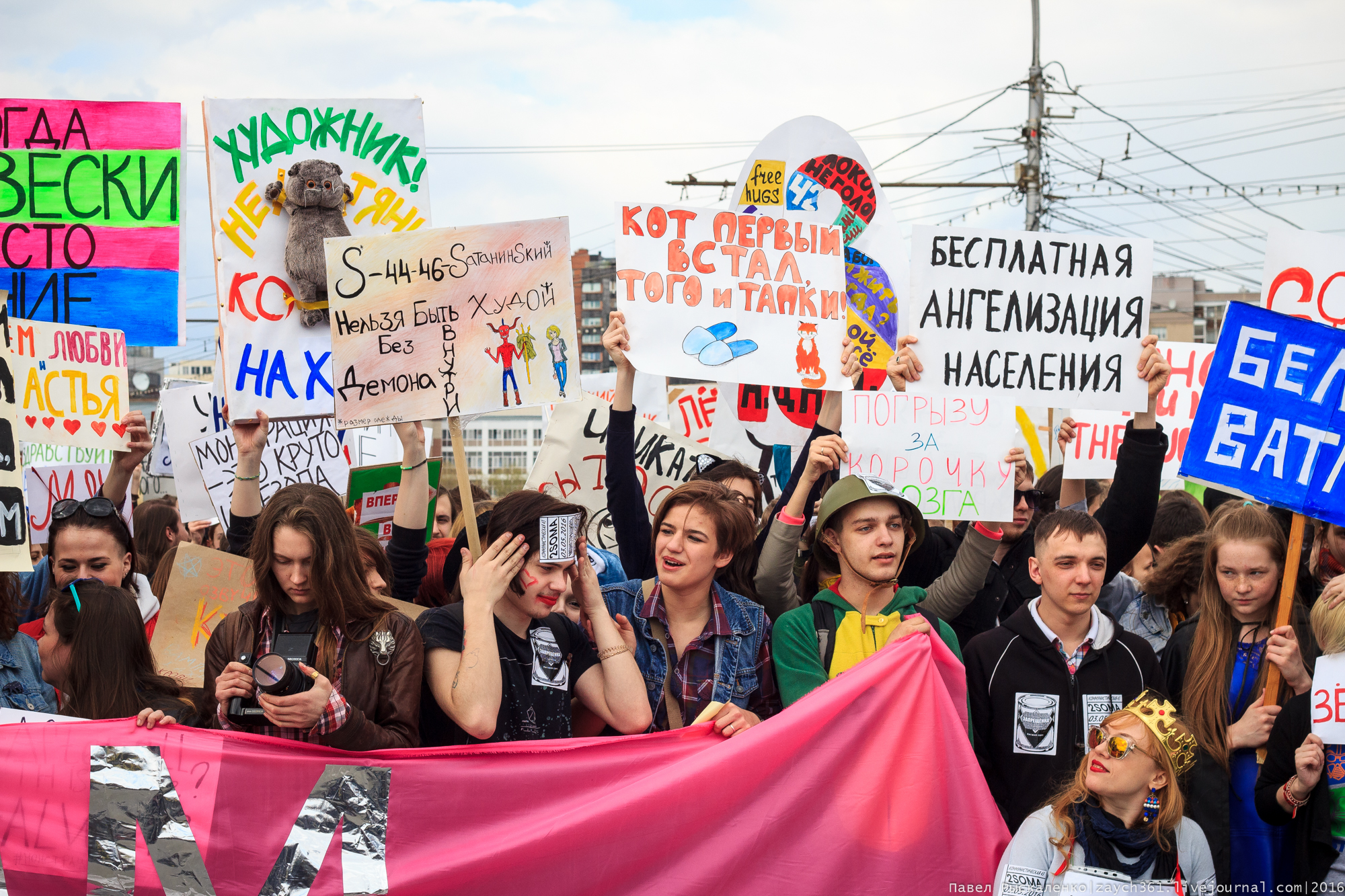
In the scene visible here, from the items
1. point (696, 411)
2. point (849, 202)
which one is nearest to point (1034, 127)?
point (696, 411)

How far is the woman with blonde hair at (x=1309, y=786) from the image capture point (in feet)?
10.6

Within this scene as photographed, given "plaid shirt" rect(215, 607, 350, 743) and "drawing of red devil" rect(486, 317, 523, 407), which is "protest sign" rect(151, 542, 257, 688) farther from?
"plaid shirt" rect(215, 607, 350, 743)

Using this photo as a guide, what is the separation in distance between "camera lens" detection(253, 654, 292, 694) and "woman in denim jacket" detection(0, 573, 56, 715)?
915 mm

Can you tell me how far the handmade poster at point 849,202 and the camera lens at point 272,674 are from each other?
356 centimetres

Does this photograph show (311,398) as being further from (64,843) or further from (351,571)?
(64,843)

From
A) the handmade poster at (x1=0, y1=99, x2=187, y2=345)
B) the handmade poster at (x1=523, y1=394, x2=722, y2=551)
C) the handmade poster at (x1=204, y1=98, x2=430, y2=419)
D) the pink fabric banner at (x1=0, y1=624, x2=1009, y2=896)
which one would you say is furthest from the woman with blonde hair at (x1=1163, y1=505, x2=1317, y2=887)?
the handmade poster at (x1=0, y1=99, x2=187, y2=345)

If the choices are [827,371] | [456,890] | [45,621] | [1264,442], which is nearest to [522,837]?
[456,890]

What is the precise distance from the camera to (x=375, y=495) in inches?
242

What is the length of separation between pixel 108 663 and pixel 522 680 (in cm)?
136

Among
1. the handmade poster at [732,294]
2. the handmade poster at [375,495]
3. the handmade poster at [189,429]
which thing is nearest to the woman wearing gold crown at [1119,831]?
the handmade poster at [732,294]

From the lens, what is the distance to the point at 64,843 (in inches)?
124

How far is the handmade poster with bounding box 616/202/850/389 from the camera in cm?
461

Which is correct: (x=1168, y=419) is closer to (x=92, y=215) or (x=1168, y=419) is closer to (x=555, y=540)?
(x=555, y=540)

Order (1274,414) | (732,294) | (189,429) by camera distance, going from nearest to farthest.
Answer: (1274,414) → (732,294) → (189,429)
